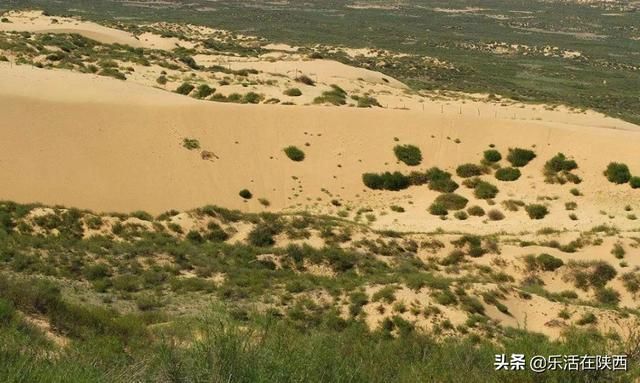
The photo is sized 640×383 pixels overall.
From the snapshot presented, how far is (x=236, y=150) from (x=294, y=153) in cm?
368

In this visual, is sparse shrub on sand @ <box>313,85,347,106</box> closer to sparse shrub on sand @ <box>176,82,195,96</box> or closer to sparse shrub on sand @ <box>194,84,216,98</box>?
sparse shrub on sand @ <box>194,84,216,98</box>

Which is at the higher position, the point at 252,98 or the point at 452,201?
the point at 252,98

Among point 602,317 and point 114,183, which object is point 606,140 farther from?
point 114,183

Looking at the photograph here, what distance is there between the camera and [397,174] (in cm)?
3734

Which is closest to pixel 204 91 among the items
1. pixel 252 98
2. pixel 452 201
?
pixel 252 98

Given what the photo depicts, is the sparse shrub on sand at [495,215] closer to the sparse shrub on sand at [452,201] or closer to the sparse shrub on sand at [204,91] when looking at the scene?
the sparse shrub on sand at [452,201]

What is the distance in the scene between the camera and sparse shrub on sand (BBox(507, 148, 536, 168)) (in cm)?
3831

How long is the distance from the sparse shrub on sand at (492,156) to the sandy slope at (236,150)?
625 millimetres

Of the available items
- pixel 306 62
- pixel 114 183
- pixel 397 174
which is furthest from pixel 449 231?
pixel 306 62

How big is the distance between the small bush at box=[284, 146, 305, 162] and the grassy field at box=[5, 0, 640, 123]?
46312 millimetres

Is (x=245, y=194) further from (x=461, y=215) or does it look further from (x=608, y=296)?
(x=608, y=296)

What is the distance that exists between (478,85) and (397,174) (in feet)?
195

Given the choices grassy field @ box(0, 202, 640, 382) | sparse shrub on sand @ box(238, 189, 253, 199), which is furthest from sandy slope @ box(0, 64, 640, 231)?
grassy field @ box(0, 202, 640, 382)

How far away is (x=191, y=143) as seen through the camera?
38250 millimetres
